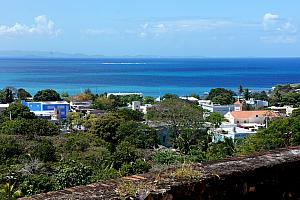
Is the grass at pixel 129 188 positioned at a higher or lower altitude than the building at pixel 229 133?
higher

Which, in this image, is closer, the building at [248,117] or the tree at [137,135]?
the tree at [137,135]

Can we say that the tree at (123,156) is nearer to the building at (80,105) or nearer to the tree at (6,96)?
the building at (80,105)

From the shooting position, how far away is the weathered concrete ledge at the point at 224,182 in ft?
8.61

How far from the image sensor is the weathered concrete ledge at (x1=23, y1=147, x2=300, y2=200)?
8.61 ft

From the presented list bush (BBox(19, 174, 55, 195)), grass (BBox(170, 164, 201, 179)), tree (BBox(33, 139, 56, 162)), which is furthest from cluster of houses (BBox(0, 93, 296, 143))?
grass (BBox(170, 164, 201, 179))

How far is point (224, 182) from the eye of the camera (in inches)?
118

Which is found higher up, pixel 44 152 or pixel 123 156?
pixel 44 152

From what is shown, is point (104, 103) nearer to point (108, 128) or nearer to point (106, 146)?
point (108, 128)

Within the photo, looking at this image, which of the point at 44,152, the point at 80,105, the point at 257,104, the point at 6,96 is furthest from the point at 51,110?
the point at 44,152

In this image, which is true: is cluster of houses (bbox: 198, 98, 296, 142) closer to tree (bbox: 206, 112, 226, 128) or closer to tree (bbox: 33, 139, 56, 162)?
tree (bbox: 206, 112, 226, 128)

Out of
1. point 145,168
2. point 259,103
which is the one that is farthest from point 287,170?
point 259,103

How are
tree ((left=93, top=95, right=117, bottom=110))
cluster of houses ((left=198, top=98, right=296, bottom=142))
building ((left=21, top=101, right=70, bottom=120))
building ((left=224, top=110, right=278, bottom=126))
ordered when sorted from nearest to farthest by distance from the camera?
1. cluster of houses ((left=198, top=98, right=296, bottom=142))
2. building ((left=224, top=110, right=278, bottom=126))
3. building ((left=21, top=101, right=70, bottom=120))
4. tree ((left=93, top=95, right=117, bottom=110))

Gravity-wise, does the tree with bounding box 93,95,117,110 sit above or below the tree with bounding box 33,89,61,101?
below

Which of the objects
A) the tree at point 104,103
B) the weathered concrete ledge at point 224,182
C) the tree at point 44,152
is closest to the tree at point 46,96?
the tree at point 104,103
